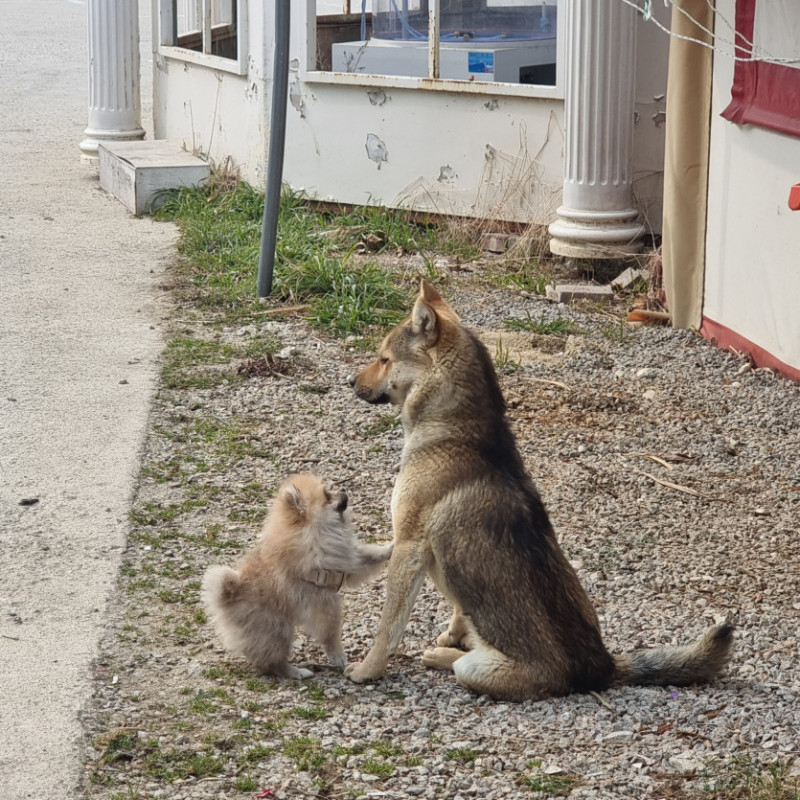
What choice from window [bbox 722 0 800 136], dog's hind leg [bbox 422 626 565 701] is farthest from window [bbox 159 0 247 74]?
dog's hind leg [bbox 422 626 565 701]

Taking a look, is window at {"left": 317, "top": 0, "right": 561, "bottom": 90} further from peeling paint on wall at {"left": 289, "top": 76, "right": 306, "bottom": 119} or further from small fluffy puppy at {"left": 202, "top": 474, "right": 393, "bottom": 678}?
small fluffy puppy at {"left": 202, "top": 474, "right": 393, "bottom": 678}

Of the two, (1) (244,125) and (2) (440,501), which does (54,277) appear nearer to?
(1) (244,125)

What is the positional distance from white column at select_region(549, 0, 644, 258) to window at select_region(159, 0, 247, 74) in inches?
158

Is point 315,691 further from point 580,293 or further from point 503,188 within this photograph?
point 503,188

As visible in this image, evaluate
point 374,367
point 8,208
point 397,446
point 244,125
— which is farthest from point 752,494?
point 8,208

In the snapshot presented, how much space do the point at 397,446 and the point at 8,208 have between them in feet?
23.3

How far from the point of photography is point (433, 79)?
10516mm

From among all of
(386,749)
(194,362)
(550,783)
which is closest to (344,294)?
(194,362)

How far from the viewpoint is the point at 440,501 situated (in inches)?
166

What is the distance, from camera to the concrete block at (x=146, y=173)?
12.0 m

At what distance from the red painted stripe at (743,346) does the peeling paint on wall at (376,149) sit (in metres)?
3.85

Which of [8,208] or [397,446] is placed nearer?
[397,446]

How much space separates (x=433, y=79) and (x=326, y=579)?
23.3 feet

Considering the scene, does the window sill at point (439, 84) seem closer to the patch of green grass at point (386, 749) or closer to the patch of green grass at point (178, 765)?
the patch of green grass at point (386, 749)
